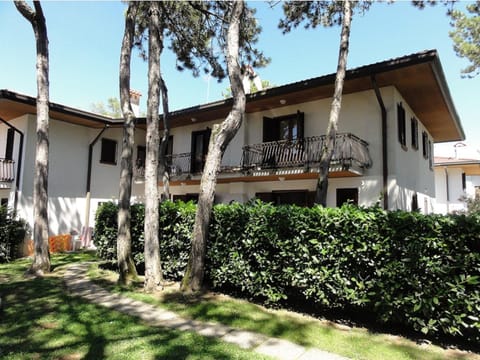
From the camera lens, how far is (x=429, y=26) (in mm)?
10109

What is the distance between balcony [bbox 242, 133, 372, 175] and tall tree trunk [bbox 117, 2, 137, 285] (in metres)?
4.94

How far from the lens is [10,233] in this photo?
35.7 feet

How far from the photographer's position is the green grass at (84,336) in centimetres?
364

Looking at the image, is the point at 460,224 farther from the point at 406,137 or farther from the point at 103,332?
the point at 406,137

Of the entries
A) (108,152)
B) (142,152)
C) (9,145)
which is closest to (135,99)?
(142,152)

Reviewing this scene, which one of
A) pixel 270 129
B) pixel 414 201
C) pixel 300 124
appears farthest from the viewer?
pixel 270 129

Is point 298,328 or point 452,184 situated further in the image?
point 452,184

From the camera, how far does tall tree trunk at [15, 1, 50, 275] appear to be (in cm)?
806

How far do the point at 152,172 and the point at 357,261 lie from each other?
437 cm

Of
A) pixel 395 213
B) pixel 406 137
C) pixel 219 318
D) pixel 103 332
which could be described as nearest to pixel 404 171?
pixel 406 137

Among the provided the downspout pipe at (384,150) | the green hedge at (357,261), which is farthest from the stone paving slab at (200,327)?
the downspout pipe at (384,150)

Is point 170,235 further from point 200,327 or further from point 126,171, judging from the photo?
point 200,327

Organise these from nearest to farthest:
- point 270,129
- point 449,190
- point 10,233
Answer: point 10,233 < point 270,129 < point 449,190

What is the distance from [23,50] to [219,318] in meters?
11.5
